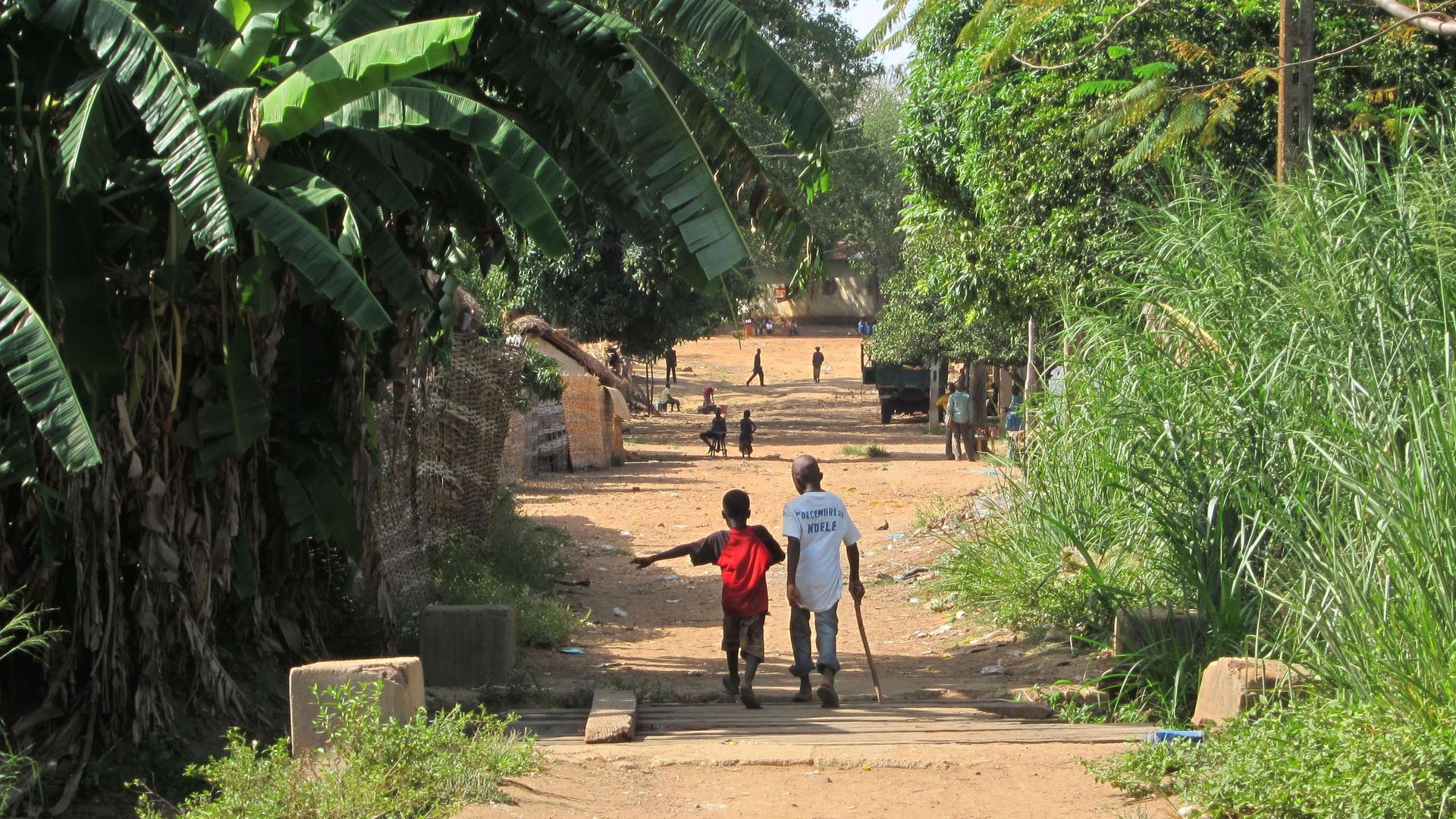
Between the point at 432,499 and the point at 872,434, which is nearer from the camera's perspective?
the point at 432,499

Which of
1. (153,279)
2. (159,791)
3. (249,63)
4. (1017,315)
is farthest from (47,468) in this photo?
(1017,315)

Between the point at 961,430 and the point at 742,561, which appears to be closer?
the point at 742,561

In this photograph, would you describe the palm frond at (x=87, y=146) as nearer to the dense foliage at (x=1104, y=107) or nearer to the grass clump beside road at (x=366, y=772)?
the grass clump beside road at (x=366, y=772)

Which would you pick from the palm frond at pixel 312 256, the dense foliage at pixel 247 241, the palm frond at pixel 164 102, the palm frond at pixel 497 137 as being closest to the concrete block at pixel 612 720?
the dense foliage at pixel 247 241

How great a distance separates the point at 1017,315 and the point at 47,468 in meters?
12.6

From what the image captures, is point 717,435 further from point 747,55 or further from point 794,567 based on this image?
point 747,55

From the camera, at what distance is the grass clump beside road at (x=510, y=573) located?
33.3 ft

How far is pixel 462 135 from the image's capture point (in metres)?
6.25

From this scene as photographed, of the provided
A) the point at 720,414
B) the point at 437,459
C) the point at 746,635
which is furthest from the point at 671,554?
the point at 720,414

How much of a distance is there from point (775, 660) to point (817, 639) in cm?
220

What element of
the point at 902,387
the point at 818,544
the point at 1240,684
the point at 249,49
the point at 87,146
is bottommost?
the point at 1240,684

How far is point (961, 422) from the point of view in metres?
25.6

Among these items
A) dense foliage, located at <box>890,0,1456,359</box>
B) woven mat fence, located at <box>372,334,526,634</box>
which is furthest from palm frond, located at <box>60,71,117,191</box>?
dense foliage, located at <box>890,0,1456,359</box>

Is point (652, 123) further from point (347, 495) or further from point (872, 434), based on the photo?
point (872, 434)
